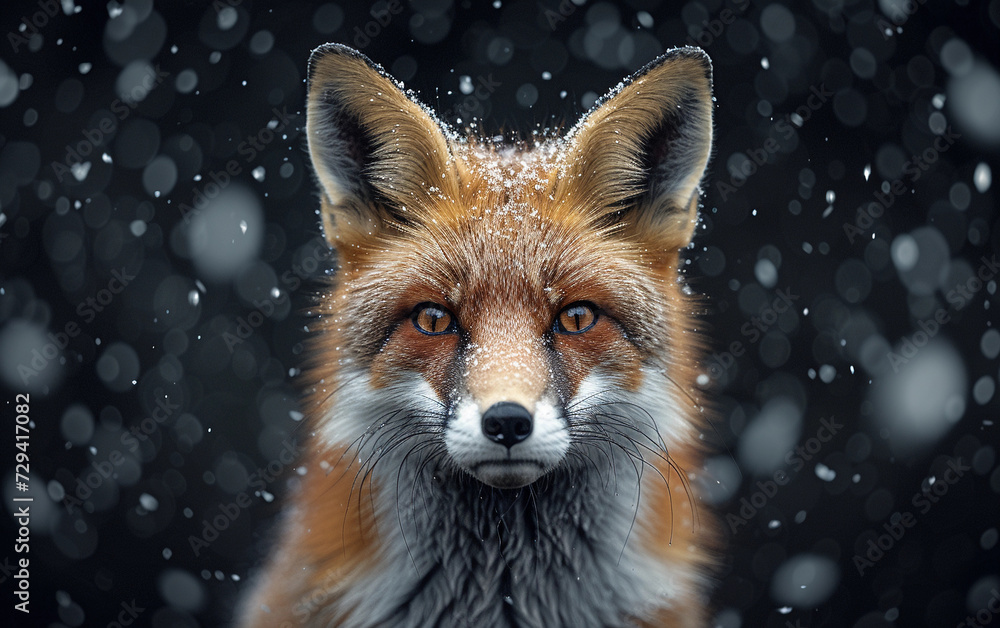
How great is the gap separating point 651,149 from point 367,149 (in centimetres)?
77

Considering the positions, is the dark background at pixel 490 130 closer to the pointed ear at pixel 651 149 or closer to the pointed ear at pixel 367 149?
the pointed ear at pixel 367 149

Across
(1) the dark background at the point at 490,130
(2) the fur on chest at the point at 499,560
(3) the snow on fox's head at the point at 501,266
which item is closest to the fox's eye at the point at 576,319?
(3) the snow on fox's head at the point at 501,266

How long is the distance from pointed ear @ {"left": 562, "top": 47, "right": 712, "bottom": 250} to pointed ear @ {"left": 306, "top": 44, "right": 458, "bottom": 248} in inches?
15.0

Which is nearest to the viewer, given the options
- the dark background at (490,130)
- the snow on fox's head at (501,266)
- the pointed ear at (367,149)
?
the snow on fox's head at (501,266)

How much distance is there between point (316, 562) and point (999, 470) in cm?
264

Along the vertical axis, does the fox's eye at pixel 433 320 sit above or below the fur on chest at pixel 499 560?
above

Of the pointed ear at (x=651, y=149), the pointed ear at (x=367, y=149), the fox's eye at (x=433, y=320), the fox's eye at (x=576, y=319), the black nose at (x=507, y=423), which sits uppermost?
the pointed ear at (x=651, y=149)

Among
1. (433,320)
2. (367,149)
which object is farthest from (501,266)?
(367,149)

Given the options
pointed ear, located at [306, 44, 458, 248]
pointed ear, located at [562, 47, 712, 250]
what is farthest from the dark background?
pointed ear, located at [562, 47, 712, 250]

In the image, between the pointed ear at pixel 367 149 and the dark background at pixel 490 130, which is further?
the dark background at pixel 490 130

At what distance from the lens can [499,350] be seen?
134 centimetres

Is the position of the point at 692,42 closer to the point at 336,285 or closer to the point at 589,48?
the point at 589,48

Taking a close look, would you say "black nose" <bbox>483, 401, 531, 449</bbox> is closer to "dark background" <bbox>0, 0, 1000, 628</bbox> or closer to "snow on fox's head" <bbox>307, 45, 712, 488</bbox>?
"snow on fox's head" <bbox>307, 45, 712, 488</bbox>

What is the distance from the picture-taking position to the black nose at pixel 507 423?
1.18m
